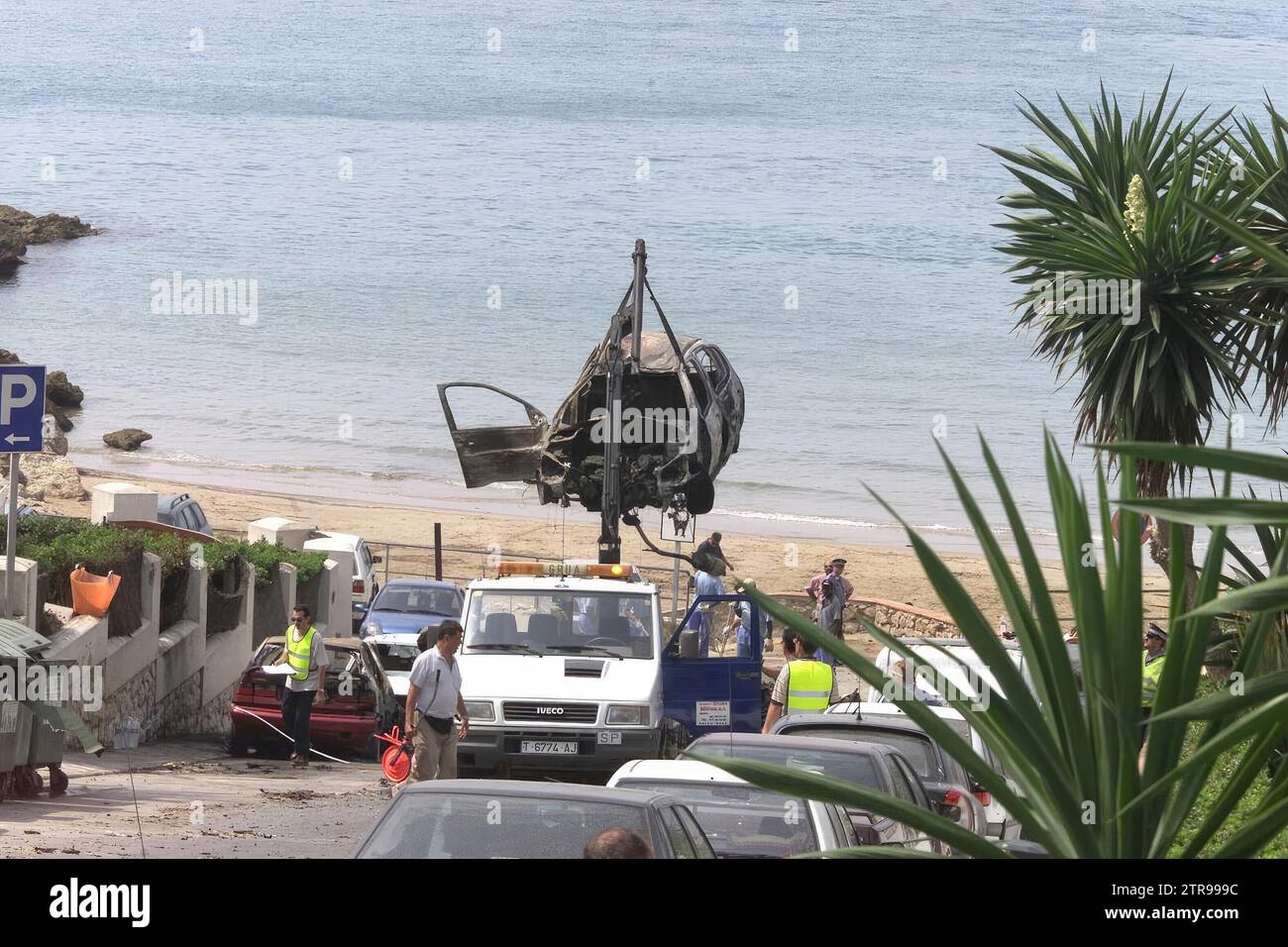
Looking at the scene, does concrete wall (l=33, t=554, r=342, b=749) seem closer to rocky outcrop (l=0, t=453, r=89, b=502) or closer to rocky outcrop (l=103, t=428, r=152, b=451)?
rocky outcrop (l=0, t=453, r=89, b=502)

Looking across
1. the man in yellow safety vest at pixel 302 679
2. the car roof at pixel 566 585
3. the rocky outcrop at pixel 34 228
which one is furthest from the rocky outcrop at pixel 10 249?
the car roof at pixel 566 585

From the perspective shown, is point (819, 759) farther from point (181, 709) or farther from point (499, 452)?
point (499, 452)

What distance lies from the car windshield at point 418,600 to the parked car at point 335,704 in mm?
5298

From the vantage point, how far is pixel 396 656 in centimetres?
2038

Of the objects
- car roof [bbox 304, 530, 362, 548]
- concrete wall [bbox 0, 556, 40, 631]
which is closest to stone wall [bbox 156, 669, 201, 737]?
concrete wall [bbox 0, 556, 40, 631]

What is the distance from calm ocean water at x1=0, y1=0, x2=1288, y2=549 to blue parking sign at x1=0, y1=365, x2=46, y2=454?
33.1 metres

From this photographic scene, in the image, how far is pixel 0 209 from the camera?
115 meters

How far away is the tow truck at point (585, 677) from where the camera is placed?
14.5 m

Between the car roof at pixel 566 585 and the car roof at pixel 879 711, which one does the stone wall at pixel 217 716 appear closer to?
the car roof at pixel 566 585

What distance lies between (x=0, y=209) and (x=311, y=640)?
355 feet

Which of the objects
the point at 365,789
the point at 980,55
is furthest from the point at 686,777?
the point at 980,55

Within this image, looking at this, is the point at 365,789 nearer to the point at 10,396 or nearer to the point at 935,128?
the point at 10,396

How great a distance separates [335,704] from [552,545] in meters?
22.6

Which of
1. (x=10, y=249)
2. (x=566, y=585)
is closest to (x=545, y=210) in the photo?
(x=10, y=249)
